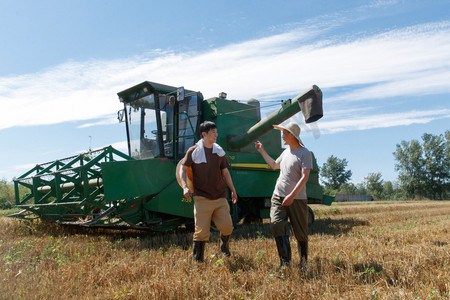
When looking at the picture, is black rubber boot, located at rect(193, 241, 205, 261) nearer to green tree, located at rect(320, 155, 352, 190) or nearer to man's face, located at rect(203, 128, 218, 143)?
man's face, located at rect(203, 128, 218, 143)

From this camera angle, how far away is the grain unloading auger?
626cm

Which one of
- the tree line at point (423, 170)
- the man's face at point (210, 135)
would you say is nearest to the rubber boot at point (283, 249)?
the man's face at point (210, 135)

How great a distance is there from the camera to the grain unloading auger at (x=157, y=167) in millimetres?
6263

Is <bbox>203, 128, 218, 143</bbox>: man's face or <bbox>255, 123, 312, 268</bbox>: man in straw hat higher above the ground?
<bbox>203, 128, 218, 143</bbox>: man's face

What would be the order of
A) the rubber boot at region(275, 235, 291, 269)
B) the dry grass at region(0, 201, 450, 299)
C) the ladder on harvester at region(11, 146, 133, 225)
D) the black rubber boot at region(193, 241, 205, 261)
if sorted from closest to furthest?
→ the dry grass at region(0, 201, 450, 299) → the rubber boot at region(275, 235, 291, 269) → the black rubber boot at region(193, 241, 205, 261) → the ladder on harvester at region(11, 146, 133, 225)

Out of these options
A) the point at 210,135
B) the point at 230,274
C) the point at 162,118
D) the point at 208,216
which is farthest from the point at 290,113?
the point at 230,274

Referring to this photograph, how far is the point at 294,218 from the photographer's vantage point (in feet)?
13.4

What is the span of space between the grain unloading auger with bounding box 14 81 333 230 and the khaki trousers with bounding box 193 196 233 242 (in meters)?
2.15

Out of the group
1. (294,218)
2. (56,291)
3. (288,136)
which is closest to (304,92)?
(288,136)

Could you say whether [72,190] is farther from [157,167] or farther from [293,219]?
[293,219]

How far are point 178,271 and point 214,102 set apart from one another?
4725 millimetres

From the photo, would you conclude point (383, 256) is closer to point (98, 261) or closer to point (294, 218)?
point (294, 218)

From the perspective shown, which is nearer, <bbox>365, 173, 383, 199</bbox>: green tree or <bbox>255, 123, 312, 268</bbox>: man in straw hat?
<bbox>255, 123, 312, 268</bbox>: man in straw hat

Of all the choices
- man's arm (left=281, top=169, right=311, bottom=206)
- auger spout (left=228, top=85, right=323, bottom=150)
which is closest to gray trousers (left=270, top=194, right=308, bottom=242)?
man's arm (left=281, top=169, right=311, bottom=206)
